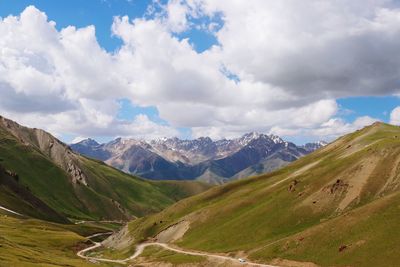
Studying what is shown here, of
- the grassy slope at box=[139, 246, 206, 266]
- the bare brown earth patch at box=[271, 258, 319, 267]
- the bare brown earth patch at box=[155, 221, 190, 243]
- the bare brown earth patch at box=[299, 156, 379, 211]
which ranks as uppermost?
the bare brown earth patch at box=[299, 156, 379, 211]

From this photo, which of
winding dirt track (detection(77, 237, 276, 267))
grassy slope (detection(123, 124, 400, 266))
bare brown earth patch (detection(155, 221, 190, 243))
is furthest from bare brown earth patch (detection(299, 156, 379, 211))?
bare brown earth patch (detection(155, 221, 190, 243))

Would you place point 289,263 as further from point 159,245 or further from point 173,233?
point 173,233

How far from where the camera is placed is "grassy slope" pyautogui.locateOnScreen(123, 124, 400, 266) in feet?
318

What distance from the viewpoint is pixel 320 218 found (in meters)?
128

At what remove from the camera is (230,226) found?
147375 millimetres

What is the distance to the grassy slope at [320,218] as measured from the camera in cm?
9700

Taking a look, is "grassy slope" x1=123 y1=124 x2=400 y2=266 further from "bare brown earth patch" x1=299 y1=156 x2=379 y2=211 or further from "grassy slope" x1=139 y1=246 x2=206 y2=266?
"grassy slope" x1=139 y1=246 x2=206 y2=266

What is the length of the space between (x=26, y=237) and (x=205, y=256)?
2870 inches

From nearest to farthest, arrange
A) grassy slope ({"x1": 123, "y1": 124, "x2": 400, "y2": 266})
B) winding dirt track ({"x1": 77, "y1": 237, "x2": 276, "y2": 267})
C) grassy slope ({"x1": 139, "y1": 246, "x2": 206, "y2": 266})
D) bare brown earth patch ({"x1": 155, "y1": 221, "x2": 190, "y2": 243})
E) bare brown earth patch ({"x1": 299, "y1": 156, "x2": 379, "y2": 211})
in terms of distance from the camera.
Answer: grassy slope ({"x1": 123, "y1": 124, "x2": 400, "y2": 266}) → winding dirt track ({"x1": 77, "y1": 237, "x2": 276, "y2": 267}) → grassy slope ({"x1": 139, "y1": 246, "x2": 206, "y2": 266}) → bare brown earth patch ({"x1": 299, "y1": 156, "x2": 379, "y2": 211}) → bare brown earth patch ({"x1": 155, "y1": 221, "x2": 190, "y2": 243})

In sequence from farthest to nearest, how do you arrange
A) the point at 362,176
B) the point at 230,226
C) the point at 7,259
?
1. the point at 230,226
2. the point at 362,176
3. the point at 7,259

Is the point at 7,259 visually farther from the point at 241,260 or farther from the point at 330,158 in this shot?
the point at 330,158

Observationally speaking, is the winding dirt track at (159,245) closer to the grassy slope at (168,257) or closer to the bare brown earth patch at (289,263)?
the grassy slope at (168,257)

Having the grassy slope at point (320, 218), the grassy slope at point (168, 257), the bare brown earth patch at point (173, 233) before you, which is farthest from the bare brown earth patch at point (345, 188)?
the bare brown earth patch at point (173, 233)

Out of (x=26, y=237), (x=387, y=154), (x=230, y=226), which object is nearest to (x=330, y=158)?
(x=387, y=154)
